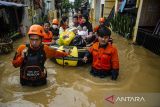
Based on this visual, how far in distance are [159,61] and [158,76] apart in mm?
1614

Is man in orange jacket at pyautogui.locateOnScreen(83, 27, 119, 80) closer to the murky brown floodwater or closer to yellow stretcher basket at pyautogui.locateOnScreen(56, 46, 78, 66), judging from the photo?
the murky brown floodwater

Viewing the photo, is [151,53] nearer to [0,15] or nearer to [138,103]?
[138,103]

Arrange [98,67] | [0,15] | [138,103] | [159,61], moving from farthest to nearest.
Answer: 1. [0,15]
2. [159,61]
3. [98,67]
4. [138,103]

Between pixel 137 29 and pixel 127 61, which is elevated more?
pixel 137 29

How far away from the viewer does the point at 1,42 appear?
761 cm

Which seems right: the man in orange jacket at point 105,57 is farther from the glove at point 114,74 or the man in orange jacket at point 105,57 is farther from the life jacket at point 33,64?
the life jacket at point 33,64

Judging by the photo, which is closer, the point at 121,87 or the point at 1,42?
the point at 121,87

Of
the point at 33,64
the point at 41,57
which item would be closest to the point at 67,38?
the point at 41,57

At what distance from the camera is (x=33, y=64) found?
13.3 ft

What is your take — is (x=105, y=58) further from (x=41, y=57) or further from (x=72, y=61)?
(x=41, y=57)

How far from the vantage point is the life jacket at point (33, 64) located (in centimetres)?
405

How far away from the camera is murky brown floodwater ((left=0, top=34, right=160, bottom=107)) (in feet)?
12.9

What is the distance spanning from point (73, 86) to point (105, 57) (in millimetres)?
1074

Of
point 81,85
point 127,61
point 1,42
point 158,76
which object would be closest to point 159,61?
point 127,61
